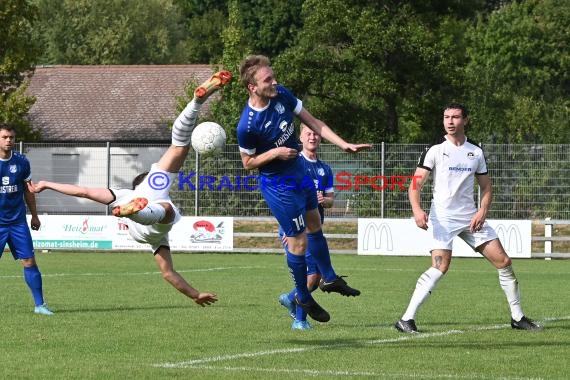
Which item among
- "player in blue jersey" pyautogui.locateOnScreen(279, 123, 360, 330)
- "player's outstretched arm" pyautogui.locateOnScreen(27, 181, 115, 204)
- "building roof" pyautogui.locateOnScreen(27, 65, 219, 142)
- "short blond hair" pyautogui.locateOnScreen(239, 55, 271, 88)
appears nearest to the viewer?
"short blond hair" pyautogui.locateOnScreen(239, 55, 271, 88)

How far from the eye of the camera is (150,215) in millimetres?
10289

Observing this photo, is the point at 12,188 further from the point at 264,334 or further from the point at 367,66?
the point at 367,66

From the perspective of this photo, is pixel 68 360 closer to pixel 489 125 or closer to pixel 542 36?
pixel 489 125

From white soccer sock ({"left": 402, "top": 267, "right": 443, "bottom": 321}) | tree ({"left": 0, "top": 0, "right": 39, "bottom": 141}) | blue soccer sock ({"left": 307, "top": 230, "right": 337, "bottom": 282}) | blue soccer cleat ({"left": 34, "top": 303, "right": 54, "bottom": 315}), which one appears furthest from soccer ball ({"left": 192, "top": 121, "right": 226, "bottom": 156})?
tree ({"left": 0, "top": 0, "right": 39, "bottom": 141})

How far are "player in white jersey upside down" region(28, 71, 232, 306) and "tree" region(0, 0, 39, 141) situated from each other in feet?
85.9

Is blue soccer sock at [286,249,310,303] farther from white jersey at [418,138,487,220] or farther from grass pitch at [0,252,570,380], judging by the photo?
white jersey at [418,138,487,220]

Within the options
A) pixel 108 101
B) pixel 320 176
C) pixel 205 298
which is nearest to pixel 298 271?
pixel 205 298

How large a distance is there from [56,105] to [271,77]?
4629cm

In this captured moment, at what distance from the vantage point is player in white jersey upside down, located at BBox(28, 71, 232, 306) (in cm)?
1030

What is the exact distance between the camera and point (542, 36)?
5803 centimetres

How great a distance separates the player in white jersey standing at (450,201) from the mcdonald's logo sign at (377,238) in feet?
56.4

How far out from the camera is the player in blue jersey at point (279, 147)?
1048cm

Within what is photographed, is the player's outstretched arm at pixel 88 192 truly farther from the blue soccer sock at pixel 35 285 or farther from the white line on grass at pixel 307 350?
the blue soccer sock at pixel 35 285

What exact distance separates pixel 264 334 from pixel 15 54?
2710cm
